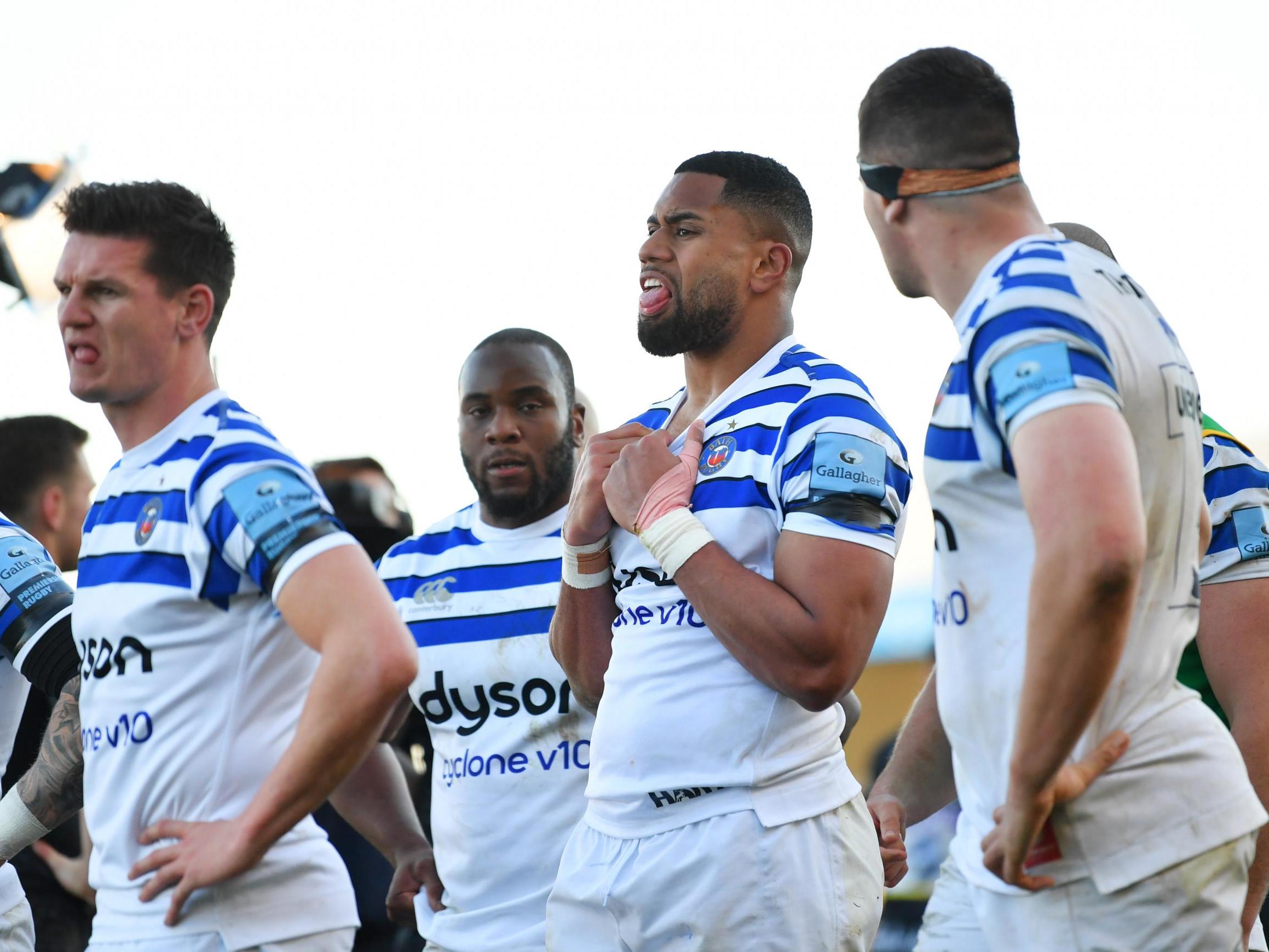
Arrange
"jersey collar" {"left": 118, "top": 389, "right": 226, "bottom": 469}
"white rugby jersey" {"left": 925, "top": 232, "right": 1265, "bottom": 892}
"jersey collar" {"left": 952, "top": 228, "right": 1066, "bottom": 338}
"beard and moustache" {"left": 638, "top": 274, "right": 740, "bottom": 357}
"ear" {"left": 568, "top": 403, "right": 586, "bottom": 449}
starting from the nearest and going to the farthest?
"white rugby jersey" {"left": 925, "top": 232, "right": 1265, "bottom": 892}, "jersey collar" {"left": 952, "top": 228, "right": 1066, "bottom": 338}, "jersey collar" {"left": 118, "top": 389, "right": 226, "bottom": 469}, "beard and moustache" {"left": 638, "top": 274, "right": 740, "bottom": 357}, "ear" {"left": 568, "top": 403, "right": 586, "bottom": 449}

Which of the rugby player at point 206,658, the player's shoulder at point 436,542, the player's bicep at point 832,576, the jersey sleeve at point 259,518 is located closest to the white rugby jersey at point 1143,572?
the player's bicep at point 832,576

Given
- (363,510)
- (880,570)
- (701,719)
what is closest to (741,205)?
(880,570)

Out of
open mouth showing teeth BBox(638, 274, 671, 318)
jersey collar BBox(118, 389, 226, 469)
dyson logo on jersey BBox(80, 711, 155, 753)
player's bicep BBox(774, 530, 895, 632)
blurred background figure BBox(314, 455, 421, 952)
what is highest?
open mouth showing teeth BBox(638, 274, 671, 318)

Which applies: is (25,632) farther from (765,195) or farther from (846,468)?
(765,195)

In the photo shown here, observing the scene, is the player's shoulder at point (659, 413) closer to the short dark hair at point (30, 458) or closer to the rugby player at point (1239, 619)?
the rugby player at point (1239, 619)

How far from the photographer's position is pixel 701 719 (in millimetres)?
3068

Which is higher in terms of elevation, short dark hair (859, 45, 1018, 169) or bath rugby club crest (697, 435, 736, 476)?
short dark hair (859, 45, 1018, 169)

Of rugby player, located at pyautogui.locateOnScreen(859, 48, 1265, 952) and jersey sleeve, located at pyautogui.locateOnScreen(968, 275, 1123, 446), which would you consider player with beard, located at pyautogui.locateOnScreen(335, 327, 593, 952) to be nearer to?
rugby player, located at pyautogui.locateOnScreen(859, 48, 1265, 952)

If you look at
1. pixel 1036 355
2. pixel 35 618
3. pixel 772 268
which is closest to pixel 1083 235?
pixel 772 268

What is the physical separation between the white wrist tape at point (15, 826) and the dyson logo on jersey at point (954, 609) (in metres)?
2.19

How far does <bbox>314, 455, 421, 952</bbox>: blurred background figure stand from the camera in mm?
5441

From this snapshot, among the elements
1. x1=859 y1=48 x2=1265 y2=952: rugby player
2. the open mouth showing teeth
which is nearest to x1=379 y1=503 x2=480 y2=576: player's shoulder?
the open mouth showing teeth

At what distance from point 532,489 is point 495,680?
2.14 feet

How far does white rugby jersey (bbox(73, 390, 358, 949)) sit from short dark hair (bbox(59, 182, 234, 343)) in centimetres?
44
